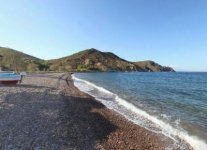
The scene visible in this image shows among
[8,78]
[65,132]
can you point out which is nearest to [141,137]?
[65,132]

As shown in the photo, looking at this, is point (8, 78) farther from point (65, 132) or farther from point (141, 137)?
point (141, 137)

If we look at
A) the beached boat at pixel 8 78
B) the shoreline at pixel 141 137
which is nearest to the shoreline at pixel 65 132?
the shoreline at pixel 141 137

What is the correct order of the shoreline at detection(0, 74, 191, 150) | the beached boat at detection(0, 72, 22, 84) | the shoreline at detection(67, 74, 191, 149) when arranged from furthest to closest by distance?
the beached boat at detection(0, 72, 22, 84)
the shoreline at detection(67, 74, 191, 149)
the shoreline at detection(0, 74, 191, 150)

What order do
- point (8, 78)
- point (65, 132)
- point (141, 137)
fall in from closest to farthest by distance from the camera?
point (65, 132)
point (141, 137)
point (8, 78)

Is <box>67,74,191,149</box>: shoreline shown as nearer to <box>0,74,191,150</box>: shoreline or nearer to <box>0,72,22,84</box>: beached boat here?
<box>0,74,191,150</box>: shoreline

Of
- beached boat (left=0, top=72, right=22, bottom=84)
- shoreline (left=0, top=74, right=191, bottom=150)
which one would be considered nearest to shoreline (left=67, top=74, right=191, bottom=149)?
shoreline (left=0, top=74, right=191, bottom=150)

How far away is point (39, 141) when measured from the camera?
8188 millimetres

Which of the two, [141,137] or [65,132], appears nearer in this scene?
[65,132]

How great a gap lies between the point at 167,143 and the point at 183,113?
24.1ft

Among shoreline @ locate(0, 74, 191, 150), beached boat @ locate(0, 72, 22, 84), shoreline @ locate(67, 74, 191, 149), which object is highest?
beached boat @ locate(0, 72, 22, 84)

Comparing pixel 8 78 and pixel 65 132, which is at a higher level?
pixel 8 78

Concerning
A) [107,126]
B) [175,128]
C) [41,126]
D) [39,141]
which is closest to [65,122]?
[41,126]

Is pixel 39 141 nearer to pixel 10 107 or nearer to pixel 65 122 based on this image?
pixel 65 122

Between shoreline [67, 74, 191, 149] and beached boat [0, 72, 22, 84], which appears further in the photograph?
beached boat [0, 72, 22, 84]
